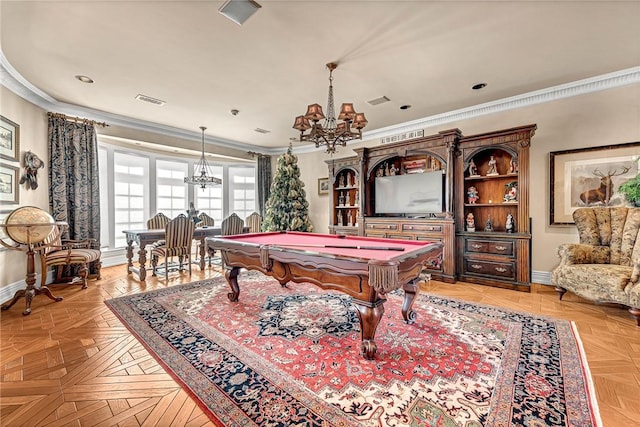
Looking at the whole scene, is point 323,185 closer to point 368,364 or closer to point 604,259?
point 604,259

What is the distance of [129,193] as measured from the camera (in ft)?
19.3

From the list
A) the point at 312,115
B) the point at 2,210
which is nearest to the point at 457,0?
the point at 312,115

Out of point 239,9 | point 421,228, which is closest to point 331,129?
point 239,9

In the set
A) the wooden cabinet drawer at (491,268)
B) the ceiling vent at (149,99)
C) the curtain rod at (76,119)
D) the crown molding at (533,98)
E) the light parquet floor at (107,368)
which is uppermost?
the ceiling vent at (149,99)

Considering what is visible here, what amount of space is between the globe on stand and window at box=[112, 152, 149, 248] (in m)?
2.56

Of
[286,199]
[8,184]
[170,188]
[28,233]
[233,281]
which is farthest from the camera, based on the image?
[170,188]

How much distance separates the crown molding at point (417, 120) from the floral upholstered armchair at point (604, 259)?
1.62m

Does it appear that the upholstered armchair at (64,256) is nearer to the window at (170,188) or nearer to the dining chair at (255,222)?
the window at (170,188)

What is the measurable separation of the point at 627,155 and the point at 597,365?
119 inches

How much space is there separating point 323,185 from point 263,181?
1661mm

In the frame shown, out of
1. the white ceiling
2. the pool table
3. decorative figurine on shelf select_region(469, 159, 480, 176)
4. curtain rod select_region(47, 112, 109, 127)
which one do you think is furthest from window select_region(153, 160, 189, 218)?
decorative figurine on shelf select_region(469, 159, 480, 176)

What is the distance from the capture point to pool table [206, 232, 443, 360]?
1804 mm

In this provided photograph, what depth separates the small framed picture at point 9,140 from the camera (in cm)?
321

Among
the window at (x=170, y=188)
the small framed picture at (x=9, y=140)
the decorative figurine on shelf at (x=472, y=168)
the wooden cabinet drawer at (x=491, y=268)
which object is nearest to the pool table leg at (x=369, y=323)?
the wooden cabinet drawer at (x=491, y=268)
